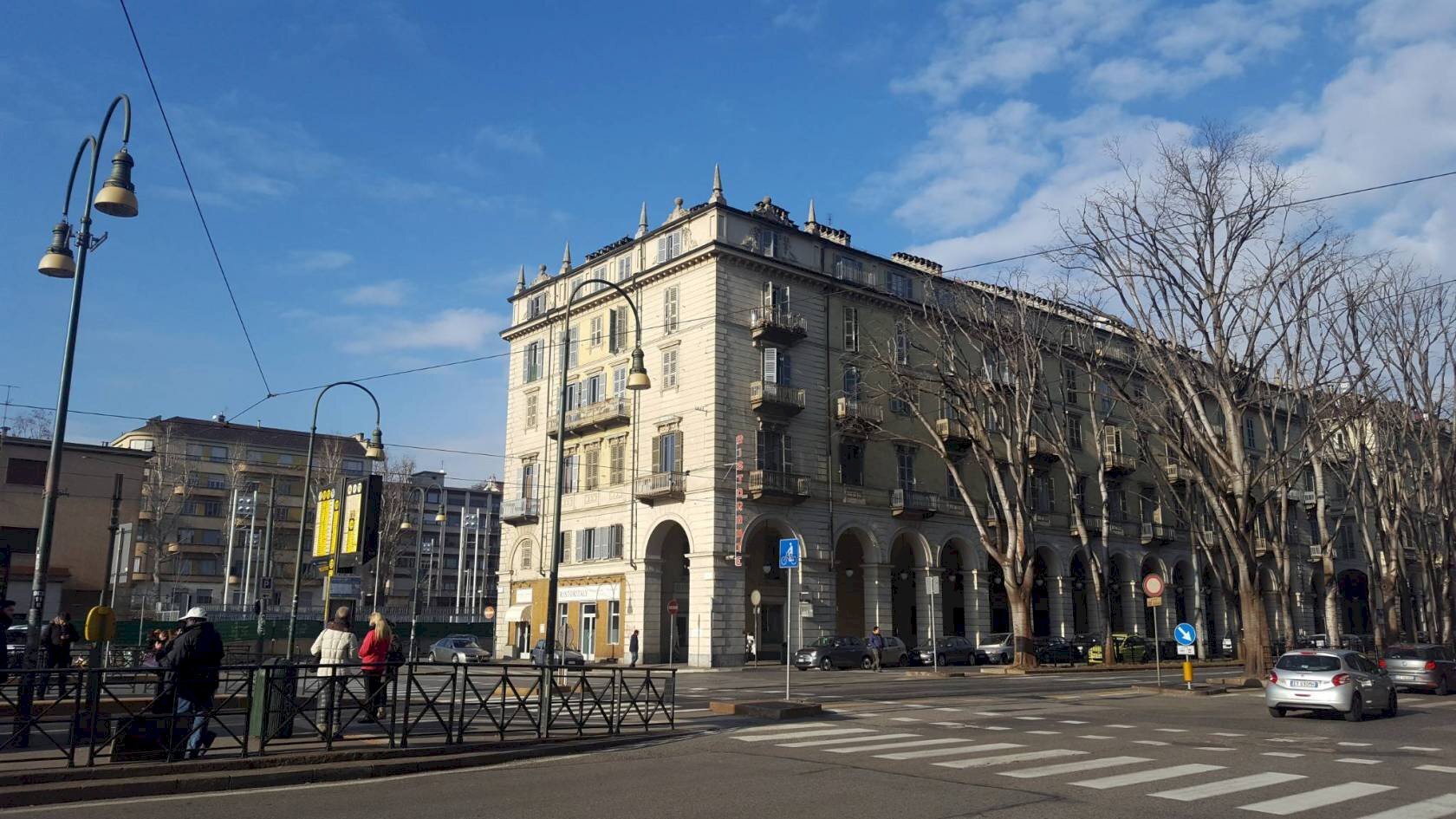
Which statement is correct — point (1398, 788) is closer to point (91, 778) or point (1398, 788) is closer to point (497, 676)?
point (497, 676)

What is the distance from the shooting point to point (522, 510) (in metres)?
52.3

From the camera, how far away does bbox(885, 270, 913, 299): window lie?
170ft

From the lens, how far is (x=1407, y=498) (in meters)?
46.3

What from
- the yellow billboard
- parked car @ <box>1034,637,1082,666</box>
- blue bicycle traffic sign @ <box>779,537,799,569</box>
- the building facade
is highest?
the building facade

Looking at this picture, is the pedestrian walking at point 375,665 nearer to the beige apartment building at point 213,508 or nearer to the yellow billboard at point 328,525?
the yellow billboard at point 328,525

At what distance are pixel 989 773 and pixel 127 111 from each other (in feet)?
46.3

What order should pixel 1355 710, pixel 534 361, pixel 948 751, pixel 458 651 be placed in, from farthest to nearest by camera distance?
pixel 534 361 → pixel 458 651 → pixel 1355 710 → pixel 948 751

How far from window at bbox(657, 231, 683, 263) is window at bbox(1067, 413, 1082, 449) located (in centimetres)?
2625

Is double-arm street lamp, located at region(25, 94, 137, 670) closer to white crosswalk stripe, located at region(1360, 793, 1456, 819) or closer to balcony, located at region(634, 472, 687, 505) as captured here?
white crosswalk stripe, located at region(1360, 793, 1456, 819)

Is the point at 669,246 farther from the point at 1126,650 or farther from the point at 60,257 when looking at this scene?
the point at 60,257

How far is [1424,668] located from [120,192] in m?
31.2

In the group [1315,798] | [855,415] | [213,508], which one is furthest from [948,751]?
[213,508]

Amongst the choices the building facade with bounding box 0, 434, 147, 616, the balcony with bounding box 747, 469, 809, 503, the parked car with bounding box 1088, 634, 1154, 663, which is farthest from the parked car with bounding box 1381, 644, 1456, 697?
the building facade with bounding box 0, 434, 147, 616

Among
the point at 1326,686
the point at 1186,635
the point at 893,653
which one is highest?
the point at 1186,635
